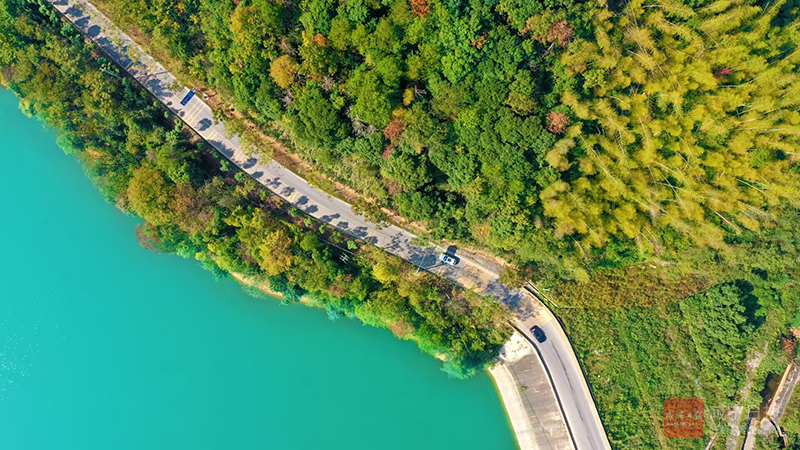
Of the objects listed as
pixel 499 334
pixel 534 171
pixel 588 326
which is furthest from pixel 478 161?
pixel 588 326

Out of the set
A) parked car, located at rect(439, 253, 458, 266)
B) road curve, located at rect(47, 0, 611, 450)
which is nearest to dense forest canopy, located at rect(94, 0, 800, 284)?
parked car, located at rect(439, 253, 458, 266)

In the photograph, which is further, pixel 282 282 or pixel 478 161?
pixel 282 282

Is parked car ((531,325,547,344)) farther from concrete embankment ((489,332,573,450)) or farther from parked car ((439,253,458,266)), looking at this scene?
parked car ((439,253,458,266))

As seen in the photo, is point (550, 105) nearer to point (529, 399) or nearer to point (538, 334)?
point (538, 334)

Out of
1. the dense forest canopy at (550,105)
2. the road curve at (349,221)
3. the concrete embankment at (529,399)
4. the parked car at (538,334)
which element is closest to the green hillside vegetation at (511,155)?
the dense forest canopy at (550,105)

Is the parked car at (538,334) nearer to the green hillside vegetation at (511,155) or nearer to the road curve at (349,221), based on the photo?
the road curve at (349,221)

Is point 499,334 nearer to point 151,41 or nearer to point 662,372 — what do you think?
point 662,372
